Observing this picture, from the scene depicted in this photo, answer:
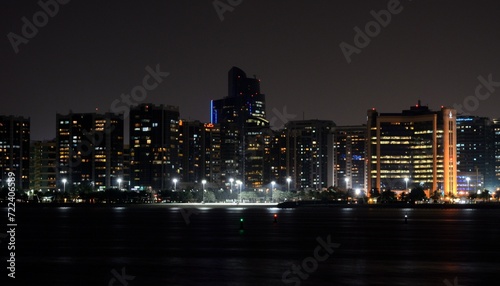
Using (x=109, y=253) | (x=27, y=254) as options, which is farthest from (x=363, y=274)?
(x=27, y=254)

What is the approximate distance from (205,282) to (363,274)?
806cm

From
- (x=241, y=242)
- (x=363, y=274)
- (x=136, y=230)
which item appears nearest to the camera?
(x=363, y=274)

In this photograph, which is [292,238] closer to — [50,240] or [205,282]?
[50,240]

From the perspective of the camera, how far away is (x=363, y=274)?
137ft

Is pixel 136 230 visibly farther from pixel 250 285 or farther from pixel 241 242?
pixel 250 285

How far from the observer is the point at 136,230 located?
8150 centimetres

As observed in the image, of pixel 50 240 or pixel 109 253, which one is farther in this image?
pixel 50 240

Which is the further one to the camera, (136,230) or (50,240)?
(136,230)

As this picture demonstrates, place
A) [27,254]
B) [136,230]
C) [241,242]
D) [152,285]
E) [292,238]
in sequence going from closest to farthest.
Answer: [152,285] → [27,254] → [241,242] → [292,238] → [136,230]

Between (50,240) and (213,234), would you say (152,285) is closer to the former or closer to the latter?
(50,240)

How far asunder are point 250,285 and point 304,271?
5648 millimetres

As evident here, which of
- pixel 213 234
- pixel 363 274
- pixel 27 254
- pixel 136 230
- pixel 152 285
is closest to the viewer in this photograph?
pixel 152 285

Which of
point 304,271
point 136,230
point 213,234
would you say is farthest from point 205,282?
point 136,230

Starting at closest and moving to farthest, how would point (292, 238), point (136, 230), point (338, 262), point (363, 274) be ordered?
1. point (363, 274)
2. point (338, 262)
3. point (292, 238)
4. point (136, 230)
